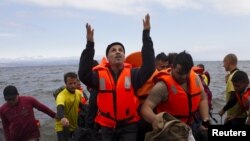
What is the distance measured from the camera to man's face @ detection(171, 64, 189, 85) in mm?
3985

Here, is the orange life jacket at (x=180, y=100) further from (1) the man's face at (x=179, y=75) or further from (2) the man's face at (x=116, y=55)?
(2) the man's face at (x=116, y=55)

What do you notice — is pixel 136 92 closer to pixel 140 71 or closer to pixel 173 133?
pixel 140 71

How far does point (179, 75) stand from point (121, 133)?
94 centimetres

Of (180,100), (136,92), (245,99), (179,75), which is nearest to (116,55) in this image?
(136,92)

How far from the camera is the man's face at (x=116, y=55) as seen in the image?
4.16m

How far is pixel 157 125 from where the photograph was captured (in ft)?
11.0

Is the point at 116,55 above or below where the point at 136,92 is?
above

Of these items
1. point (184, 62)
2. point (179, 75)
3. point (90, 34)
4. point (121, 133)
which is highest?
point (90, 34)

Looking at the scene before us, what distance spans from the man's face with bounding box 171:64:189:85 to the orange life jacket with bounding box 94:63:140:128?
523 millimetres

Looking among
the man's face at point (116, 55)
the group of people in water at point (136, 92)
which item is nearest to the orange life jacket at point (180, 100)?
the group of people in water at point (136, 92)

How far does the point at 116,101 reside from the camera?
4086 mm

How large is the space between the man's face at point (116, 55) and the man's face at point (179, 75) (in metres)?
0.62

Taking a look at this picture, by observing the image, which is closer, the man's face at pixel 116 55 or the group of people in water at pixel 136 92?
the group of people in water at pixel 136 92

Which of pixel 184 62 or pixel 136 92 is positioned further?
pixel 136 92
